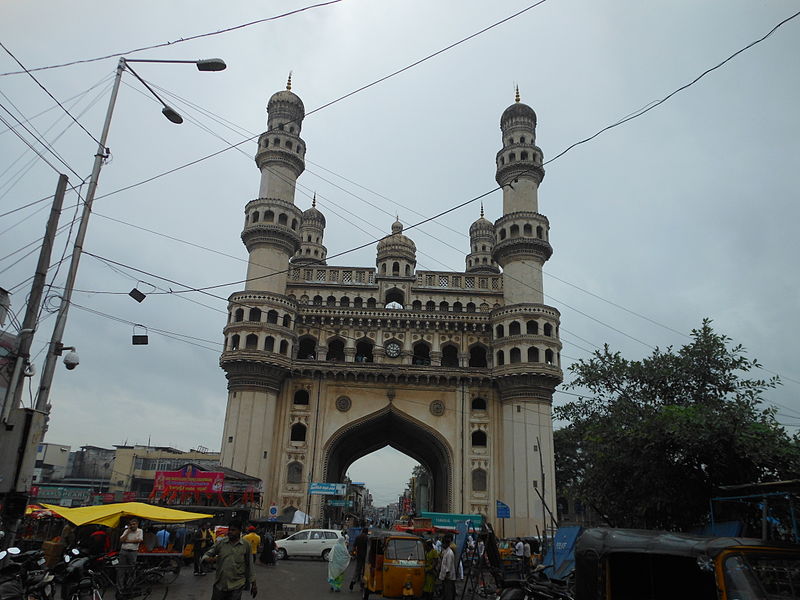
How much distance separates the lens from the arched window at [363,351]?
3716cm

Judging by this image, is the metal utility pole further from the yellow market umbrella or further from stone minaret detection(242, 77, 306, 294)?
stone minaret detection(242, 77, 306, 294)

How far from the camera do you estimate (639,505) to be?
1627cm

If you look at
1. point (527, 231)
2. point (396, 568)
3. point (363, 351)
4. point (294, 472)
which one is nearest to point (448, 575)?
point (396, 568)

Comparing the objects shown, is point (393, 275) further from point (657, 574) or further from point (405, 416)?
point (657, 574)

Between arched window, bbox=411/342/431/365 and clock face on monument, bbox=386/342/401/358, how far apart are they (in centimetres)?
162

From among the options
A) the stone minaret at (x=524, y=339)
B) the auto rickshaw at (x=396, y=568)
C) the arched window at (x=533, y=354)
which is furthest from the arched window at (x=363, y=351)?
the auto rickshaw at (x=396, y=568)

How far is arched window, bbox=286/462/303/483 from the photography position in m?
33.2

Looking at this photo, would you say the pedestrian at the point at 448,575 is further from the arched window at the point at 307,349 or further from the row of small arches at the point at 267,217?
the row of small arches at the point at 267,217

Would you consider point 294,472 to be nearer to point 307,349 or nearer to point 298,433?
point 298,433

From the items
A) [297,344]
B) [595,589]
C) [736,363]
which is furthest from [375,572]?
[297,344]

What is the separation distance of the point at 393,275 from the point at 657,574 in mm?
32282

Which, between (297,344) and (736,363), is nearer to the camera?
(736,363)

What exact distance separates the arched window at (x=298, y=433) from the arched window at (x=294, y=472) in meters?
1.52

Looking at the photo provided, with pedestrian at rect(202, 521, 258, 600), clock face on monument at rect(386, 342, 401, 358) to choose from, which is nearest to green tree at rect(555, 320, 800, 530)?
pedestrian at rect(202, 521, 258, 600)
